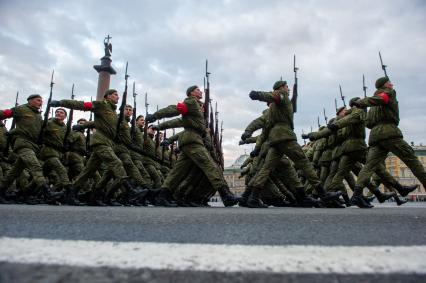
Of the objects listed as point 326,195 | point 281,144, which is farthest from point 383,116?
point 281,144

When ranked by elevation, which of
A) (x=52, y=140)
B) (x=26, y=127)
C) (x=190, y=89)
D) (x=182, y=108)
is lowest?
(x=52, y=140)

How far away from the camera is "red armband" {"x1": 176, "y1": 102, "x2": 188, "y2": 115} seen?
5.86 meters

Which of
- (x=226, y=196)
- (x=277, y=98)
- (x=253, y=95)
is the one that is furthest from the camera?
(x=277, y=98)

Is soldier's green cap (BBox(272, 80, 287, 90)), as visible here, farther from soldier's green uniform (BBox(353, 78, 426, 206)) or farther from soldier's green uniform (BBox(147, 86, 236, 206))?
soldier's green uniform (BBox(147, 86, 236, 206))

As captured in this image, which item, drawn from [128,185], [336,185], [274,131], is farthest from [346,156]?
[128,185]

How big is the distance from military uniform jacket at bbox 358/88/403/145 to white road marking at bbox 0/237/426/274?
176 inches

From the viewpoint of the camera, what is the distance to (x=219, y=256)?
125 centimetres

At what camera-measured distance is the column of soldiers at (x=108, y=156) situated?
19.4ft

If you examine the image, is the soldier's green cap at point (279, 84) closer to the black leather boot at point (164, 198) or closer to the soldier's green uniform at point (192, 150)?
the soldier's green uniform at point (192, 150)

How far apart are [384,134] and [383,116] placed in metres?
0.32

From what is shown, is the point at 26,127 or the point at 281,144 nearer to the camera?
the point at 281,144

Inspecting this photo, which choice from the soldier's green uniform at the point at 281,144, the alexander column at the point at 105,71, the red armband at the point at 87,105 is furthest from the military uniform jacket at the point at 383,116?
the alexander column at the point at 105,71

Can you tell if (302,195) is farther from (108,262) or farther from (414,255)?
(108,262)

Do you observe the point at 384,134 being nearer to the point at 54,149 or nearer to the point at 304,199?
the point at 304,199
